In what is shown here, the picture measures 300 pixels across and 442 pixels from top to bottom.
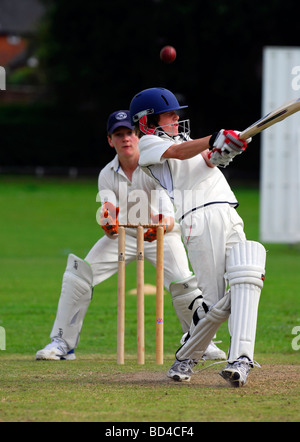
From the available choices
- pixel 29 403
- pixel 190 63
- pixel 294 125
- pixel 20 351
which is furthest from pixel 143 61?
pixel 29 403

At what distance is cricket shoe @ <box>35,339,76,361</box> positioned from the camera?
5797 mm

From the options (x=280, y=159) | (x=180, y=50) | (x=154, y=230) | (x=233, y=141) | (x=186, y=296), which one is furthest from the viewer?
(x=180, y=50)

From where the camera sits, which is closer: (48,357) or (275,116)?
(275,116)

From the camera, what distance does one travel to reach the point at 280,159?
1380 centimetres

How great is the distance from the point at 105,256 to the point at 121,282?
632 millimetres

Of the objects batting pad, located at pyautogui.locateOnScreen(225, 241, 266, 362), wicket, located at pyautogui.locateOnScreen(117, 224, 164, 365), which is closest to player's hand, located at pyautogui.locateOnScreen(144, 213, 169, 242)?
wicket, located at pyautogui.locateOnScreen(117, 224, 164, 365)

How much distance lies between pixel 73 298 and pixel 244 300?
185 centimetres

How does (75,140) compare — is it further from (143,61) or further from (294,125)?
(294,125)

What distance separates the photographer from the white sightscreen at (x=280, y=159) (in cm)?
1366

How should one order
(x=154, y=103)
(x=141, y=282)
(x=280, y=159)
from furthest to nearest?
(x=280, y=159) < (x=141, y=282) < (x=154, y=103)

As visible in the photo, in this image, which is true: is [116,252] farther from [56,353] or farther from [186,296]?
[56,353]

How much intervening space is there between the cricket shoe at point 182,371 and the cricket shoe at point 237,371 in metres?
0.36

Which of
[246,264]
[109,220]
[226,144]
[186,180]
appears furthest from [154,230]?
[226,144]

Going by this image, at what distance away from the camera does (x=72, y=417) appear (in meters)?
3.69
